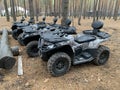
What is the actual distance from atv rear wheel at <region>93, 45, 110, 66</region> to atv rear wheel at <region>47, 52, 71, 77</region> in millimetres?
1016

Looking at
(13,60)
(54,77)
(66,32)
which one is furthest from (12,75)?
(66,32)

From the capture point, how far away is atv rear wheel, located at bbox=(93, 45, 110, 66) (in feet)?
14.8

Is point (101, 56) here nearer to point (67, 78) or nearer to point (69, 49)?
point (69, 49)

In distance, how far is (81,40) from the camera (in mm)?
4281

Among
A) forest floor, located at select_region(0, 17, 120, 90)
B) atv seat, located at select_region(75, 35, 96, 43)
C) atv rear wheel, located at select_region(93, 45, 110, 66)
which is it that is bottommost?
forest floor, located at select_region(0, 17, 120, 90)

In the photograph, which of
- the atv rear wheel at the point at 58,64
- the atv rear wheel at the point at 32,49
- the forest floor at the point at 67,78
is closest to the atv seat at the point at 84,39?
the atv rear wheel at the point at 58,64

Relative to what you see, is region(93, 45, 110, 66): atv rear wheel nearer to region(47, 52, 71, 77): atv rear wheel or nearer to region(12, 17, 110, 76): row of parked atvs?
region(12, 17, 110, 76): row of parked atvs

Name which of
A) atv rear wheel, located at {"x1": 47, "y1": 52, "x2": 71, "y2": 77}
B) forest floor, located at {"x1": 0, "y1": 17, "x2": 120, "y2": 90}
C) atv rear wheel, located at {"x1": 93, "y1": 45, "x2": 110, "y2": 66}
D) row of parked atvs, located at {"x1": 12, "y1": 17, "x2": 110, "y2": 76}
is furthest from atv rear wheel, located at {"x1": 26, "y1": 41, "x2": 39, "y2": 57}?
atv rear wheel, located at {"x1": 93, "y1": 45, "x2": 110, "y2": 66}

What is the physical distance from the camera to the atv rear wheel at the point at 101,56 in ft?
14.8

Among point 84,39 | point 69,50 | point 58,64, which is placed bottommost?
point 58,64

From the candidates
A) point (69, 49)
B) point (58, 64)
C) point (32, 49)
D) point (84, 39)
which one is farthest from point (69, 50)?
point (32, 49)

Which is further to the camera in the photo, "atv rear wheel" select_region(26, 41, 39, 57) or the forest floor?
"atv rear wheel" select_region(26, 41, 39, 57)

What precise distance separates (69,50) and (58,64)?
489 mm

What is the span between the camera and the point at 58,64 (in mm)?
3953
